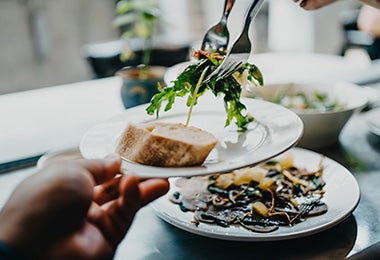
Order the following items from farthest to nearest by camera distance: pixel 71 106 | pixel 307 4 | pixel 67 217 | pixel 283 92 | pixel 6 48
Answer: pixel 6 48 → pixel 71 106 → pixel 283 92 → pixel 307 4 → pixel 67 217

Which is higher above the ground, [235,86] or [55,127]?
[235,86]

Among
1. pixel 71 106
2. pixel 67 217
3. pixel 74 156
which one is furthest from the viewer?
pixel 71 106

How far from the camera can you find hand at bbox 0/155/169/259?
580 mm

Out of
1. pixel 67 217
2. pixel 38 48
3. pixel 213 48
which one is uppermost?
pixel 213 48

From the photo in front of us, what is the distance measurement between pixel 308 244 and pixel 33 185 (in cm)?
48

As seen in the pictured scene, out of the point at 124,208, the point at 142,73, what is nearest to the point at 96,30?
the point at 142,73

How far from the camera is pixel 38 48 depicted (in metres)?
4.75

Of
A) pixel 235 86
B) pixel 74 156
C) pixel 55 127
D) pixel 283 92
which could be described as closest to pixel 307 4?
pixel 283 92

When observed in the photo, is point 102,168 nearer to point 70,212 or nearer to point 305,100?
point 70,212

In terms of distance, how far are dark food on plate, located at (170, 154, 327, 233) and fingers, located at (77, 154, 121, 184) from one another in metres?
0.22

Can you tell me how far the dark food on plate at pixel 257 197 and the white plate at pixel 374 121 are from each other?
306 millimetres

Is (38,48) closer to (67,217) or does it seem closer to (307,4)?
(307,4)

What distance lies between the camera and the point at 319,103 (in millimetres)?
1315

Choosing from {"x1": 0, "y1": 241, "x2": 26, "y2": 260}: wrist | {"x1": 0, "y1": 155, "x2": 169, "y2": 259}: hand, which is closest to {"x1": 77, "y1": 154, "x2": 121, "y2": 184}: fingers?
{"x1": 0, "y1": 155, "x2": 169, "y2": 259}: hand
